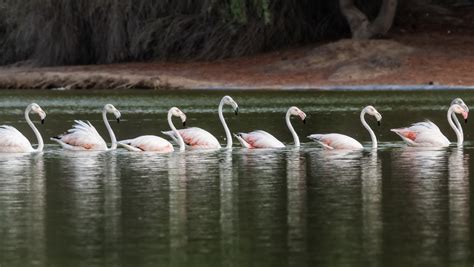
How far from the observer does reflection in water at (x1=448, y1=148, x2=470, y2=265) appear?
446 inches

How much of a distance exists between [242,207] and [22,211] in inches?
82.0

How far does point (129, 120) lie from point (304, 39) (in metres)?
18.1

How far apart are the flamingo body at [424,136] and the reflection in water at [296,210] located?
225 centimetres

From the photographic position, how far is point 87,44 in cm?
4950

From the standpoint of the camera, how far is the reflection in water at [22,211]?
1155 cm

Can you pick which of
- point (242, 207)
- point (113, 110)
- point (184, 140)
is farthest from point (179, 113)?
point (242, 207)

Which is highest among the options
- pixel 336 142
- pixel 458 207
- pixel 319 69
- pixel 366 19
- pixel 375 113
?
pixel 366 19

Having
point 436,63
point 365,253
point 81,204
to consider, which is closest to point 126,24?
point 436,63

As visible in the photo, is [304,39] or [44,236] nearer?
[44,236]

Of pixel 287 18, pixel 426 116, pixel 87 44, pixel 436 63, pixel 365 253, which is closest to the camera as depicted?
pixel 365 253

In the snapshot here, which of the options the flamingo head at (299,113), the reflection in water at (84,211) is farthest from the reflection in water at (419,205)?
the reflection in water at (84,211)

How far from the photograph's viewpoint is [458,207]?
14.0 metres

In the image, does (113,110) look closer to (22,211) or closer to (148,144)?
A: (148,144)

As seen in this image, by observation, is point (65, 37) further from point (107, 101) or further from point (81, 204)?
point (81, 204)
